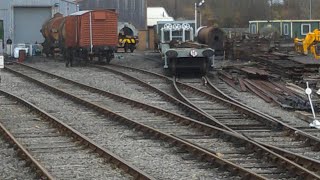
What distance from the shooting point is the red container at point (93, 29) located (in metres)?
31.7

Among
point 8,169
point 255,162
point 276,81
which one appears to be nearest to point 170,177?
point 255,162

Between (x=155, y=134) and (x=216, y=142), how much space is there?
3.88 feet

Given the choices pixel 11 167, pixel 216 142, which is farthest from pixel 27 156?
pixel 216 142

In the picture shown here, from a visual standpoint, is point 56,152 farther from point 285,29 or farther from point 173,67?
point 285,29

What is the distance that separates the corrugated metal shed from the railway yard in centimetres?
5152

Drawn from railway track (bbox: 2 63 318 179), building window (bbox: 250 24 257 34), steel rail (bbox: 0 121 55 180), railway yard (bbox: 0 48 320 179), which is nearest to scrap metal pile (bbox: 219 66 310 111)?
railway yard (bbox: 0 48 320 179)

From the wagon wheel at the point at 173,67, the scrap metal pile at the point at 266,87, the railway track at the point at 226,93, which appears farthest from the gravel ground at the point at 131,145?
the wagon wheel at the point at 173,67

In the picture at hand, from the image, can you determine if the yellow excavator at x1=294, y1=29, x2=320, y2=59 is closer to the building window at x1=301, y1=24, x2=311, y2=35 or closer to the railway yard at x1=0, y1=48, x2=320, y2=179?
the railway yard at x1=0, y1=48, x2=320, y2=179

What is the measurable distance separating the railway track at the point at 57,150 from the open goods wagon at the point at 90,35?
16.9 metres

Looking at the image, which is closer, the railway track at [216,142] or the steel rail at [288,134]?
the railway track at [216,142]

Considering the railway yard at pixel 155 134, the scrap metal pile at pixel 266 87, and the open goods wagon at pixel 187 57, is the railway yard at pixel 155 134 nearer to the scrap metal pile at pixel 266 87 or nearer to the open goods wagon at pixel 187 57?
the scrap metal pile at pixel 266 87

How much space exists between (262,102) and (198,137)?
17.8 ft

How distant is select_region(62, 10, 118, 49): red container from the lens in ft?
104

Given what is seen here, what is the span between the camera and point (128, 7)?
243ft
